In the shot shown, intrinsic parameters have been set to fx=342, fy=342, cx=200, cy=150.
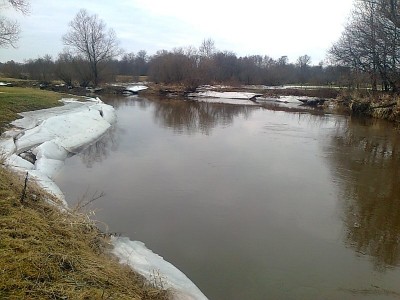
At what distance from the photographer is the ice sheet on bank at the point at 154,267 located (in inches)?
145

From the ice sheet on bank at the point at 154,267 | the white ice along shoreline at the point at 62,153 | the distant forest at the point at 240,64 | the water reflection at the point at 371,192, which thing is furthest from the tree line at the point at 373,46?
the ice sheet on bank at the point at 154,267

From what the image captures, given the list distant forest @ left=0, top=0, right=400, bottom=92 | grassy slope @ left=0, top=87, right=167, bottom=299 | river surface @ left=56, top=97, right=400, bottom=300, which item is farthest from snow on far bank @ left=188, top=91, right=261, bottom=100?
grassy slope @ left=0, top=87, right=167, bottom=299

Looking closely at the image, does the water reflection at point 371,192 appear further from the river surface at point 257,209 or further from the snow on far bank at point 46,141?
the snow on far bank at point 46,141

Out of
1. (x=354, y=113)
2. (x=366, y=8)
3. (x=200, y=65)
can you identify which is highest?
(x=366, y=8)

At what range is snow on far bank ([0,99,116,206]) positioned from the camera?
7.07 metres

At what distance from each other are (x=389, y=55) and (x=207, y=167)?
20.5m

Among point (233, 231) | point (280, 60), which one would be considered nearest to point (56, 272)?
point (233, 231)

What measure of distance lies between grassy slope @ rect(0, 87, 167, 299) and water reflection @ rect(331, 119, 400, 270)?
346 centimetres

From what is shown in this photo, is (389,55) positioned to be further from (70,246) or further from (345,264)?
(70,246)

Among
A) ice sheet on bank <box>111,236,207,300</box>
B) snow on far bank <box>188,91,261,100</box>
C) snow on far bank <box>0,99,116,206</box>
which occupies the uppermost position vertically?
snow on far bank <box>0,99,116,206</box>

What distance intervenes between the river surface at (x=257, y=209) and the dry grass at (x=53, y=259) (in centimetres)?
108

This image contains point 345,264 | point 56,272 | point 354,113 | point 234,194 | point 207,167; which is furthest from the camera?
point 354,113

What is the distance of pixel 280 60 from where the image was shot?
92.0 meters

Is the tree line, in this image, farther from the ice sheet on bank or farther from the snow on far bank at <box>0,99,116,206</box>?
the ice sheet on bank
